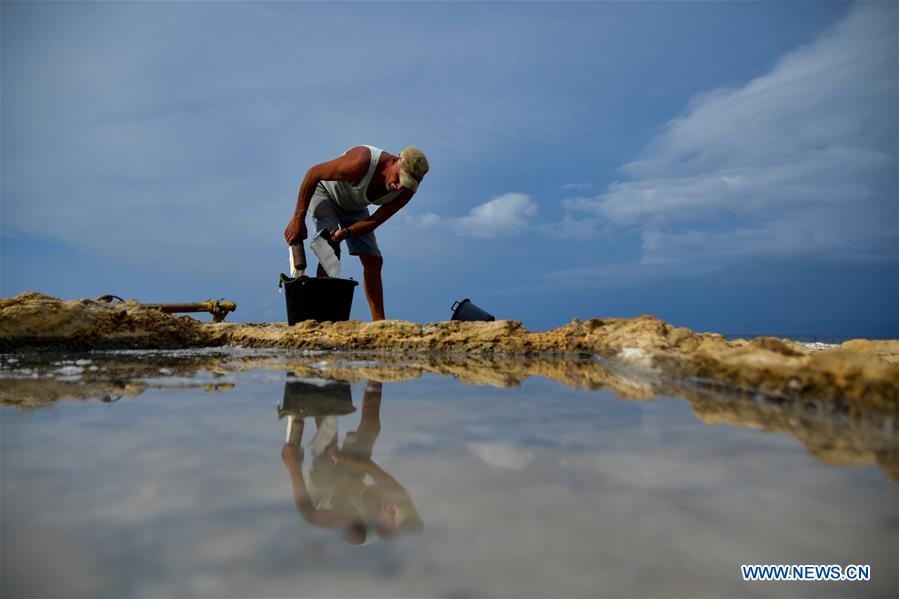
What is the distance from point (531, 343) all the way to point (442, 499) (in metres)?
3.51

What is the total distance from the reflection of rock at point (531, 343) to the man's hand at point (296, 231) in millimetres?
1077

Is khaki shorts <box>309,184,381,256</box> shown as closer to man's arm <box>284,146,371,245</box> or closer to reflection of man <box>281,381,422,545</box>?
man's arm <box>284,146,371,245</box>

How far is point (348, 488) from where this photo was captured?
1090mm

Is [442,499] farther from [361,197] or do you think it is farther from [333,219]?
[333,219]

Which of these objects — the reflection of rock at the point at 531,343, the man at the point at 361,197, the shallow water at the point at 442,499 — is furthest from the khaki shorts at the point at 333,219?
the shallow water at the point at 442,499

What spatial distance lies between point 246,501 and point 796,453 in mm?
1345

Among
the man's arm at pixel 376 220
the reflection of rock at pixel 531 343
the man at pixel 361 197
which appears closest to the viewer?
the reflection of rock at pixel 531 343

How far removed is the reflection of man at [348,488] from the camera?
3.03ft

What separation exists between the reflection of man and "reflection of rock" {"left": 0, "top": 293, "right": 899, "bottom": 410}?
1.38 m

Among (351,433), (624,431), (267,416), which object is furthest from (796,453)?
(267,416)

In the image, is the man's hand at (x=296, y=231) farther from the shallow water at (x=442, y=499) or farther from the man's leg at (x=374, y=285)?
the shallow water at (x=442, y=499)

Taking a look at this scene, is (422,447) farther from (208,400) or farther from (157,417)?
(208,400)

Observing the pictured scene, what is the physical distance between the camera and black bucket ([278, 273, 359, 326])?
19.5ft

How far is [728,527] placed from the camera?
3.02 ft
